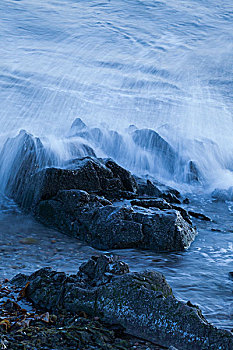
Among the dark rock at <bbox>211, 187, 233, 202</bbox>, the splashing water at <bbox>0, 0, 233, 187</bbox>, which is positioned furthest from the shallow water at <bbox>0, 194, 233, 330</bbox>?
the splashing water at <bbox>0, 0, 233, 187</bbox>

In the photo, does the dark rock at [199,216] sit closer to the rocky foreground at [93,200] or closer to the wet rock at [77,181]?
the rocky foreground at [93,200]

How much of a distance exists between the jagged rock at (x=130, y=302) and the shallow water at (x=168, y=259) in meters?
0.60

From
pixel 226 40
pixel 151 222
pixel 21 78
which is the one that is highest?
pixel 226 40

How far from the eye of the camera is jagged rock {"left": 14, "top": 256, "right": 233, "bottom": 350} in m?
2.82

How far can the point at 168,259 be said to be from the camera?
5133mm

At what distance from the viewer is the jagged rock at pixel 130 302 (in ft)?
9.24

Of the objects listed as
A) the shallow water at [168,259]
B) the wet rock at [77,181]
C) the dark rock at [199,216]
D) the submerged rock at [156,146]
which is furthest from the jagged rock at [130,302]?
the submerged rock at [156,146]

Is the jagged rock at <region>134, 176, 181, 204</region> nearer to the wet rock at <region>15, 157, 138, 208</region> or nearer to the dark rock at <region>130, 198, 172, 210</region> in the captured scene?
the wet rock at <region>15, 157, 138, 208</region>

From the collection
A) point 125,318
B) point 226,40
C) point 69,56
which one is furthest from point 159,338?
point 226,40

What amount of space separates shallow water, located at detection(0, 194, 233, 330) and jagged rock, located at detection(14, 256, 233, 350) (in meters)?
0.60

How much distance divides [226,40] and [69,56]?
1175 cm

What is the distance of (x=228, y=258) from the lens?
207 inches

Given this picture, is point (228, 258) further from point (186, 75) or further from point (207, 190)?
point (186, 75)

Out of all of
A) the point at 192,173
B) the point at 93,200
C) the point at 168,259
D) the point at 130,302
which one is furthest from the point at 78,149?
the point at 130,302
